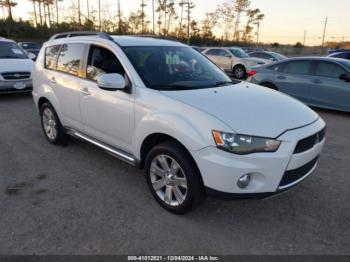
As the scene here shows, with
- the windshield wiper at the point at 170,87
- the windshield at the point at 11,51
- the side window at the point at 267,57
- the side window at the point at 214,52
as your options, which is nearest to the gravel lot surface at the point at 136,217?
the windshield wiper at the point at 170,87

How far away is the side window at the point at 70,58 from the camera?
14.5 feet

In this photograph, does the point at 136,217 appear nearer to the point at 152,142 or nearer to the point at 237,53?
the point at 152,142

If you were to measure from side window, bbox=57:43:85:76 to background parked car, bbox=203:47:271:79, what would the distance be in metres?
11.6

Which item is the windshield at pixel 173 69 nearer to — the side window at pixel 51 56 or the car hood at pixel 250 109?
the car hood at pixel 250 109

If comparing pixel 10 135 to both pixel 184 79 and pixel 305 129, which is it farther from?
pixel 305 129

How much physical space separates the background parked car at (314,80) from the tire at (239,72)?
23.1 feet

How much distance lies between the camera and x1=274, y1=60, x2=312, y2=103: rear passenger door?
27.0 ft

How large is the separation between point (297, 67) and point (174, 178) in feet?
21.9

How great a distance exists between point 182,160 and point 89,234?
3.67 feet

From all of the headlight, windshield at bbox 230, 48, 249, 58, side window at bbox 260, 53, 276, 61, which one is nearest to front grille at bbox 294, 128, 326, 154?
the headlight

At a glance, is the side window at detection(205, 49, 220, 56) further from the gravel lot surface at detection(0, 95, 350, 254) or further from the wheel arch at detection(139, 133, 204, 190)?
the wheel arch at detection(139, 133, 204, 190)

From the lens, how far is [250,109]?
3.10 meters

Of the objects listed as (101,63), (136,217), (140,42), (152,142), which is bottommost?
(136,217)

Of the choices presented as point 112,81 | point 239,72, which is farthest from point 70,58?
point 239,72
